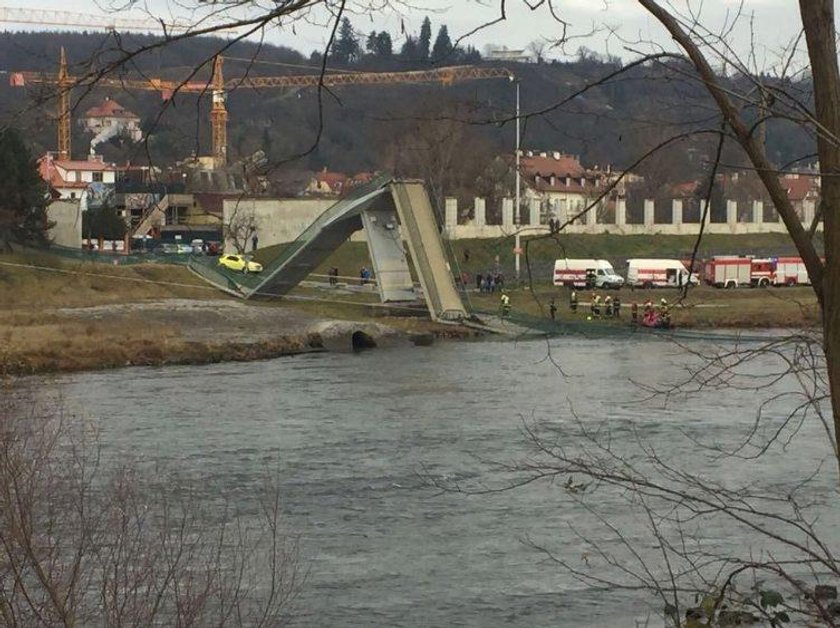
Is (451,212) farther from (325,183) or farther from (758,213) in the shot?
(325,183)

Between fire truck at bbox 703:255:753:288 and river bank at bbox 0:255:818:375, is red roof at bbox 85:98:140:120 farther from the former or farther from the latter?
fire truck at bbox 703:255:753:288

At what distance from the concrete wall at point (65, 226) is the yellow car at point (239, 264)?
6.31m

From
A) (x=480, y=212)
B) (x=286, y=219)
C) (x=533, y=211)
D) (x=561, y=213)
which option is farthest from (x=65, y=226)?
(x=561, y=213)

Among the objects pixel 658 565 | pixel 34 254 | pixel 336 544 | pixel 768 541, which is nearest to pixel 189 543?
pixel 336 544

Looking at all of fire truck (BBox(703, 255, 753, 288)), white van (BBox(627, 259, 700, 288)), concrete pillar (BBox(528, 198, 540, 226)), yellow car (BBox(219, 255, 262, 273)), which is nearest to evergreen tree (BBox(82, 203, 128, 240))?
yellow car (BBox(219, 255, 262, 273))

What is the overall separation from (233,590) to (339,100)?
8.49m

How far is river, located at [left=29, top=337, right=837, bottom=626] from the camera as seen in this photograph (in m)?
13.0

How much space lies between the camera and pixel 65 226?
197 feet

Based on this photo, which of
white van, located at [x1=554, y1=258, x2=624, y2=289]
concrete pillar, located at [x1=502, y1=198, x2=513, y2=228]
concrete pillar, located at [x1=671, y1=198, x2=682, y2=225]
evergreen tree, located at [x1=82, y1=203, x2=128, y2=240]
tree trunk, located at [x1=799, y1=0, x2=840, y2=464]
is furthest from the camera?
concrete pillar, located at [x1=671, y1=198, x2=682, y2=225]

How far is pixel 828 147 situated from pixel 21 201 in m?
51.2

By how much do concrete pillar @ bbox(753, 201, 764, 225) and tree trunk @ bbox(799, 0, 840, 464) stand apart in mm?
76424

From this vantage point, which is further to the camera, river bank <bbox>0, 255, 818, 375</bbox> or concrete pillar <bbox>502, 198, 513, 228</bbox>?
concrete pillar <bbox>502, 198, 513, 228</bbox>

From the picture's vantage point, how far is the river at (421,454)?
13.0 m

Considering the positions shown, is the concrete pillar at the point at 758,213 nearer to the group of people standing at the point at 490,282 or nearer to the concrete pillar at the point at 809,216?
the group of people standing at the point at 490,282
